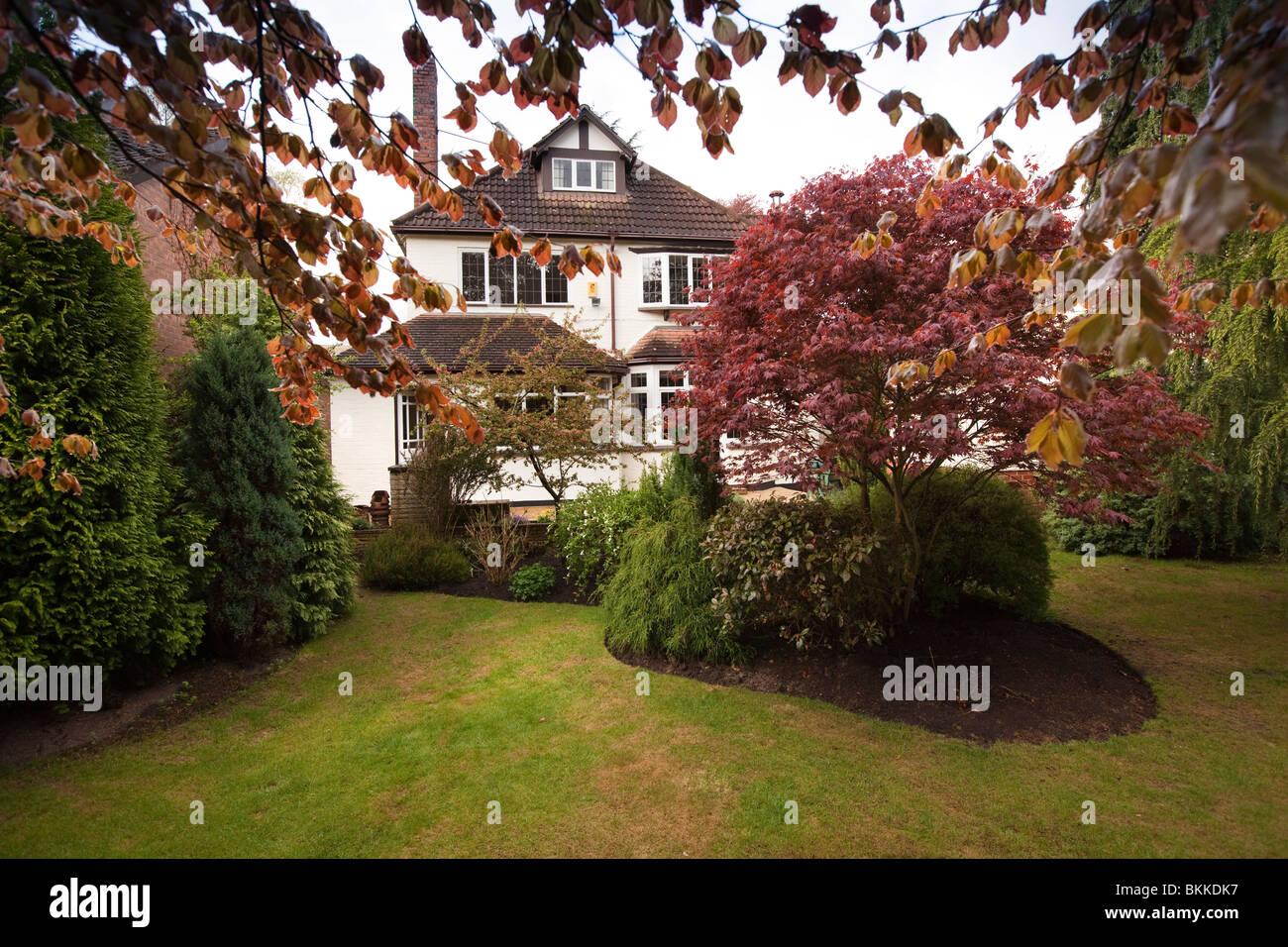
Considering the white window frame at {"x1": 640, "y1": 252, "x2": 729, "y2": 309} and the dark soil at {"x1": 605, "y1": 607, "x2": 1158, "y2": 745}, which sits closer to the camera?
the dark soil at {"x1": 605, "y1": 607, "x2": 1158, "y2": 745}

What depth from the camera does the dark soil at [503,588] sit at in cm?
938

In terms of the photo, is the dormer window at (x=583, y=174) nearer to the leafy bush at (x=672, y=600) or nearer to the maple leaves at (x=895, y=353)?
the maple leaves at (x=895, y=353)

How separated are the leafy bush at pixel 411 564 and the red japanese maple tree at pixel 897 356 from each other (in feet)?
18.6

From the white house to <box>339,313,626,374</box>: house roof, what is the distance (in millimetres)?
60

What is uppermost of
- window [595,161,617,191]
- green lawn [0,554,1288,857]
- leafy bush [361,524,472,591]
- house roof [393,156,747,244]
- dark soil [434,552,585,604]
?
window [595,161,617,191]

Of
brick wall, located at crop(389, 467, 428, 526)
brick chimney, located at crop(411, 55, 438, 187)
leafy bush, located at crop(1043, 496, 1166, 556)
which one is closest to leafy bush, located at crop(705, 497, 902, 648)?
brick wall, located at crop(389, 467, 428, 526)

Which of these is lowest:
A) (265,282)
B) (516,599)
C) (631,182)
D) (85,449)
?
(516,599)

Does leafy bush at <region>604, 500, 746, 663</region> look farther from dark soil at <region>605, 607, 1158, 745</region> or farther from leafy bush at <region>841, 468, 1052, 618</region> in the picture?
leafy bush at <region>841, 468, 1052, 618</region>

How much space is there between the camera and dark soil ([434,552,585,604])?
9383 mm

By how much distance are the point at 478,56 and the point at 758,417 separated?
12.5 feet

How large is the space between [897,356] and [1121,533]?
31.7ft

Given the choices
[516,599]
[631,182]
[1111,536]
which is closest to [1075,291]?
[516,599]
